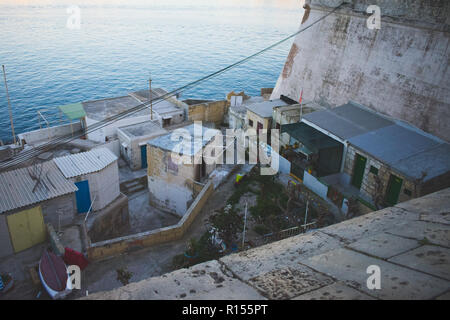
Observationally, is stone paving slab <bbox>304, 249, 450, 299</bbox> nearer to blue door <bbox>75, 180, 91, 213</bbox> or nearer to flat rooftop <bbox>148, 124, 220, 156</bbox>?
flat rooftop <bbox>148, 124, 220, 156</bbox>

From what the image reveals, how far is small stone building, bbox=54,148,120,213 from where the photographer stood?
1625 cm

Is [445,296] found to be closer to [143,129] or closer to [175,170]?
[175,170]

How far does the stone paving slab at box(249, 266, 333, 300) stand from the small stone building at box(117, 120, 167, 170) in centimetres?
2164

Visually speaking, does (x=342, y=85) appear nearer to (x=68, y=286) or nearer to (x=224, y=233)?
(x=224, y=233)

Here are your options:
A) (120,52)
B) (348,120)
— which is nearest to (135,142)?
(348,120)

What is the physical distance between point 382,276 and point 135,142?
22.6m

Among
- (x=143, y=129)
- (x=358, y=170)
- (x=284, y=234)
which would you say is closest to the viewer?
(x=284, y=234)

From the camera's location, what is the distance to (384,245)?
19.6ft

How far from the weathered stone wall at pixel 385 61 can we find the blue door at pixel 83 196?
15.3 metres

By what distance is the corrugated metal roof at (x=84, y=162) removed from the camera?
53.0ft

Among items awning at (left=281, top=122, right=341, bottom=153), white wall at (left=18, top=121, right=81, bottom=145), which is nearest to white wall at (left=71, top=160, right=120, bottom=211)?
awning at (left=281, top=122, right=341, bottom=153)
